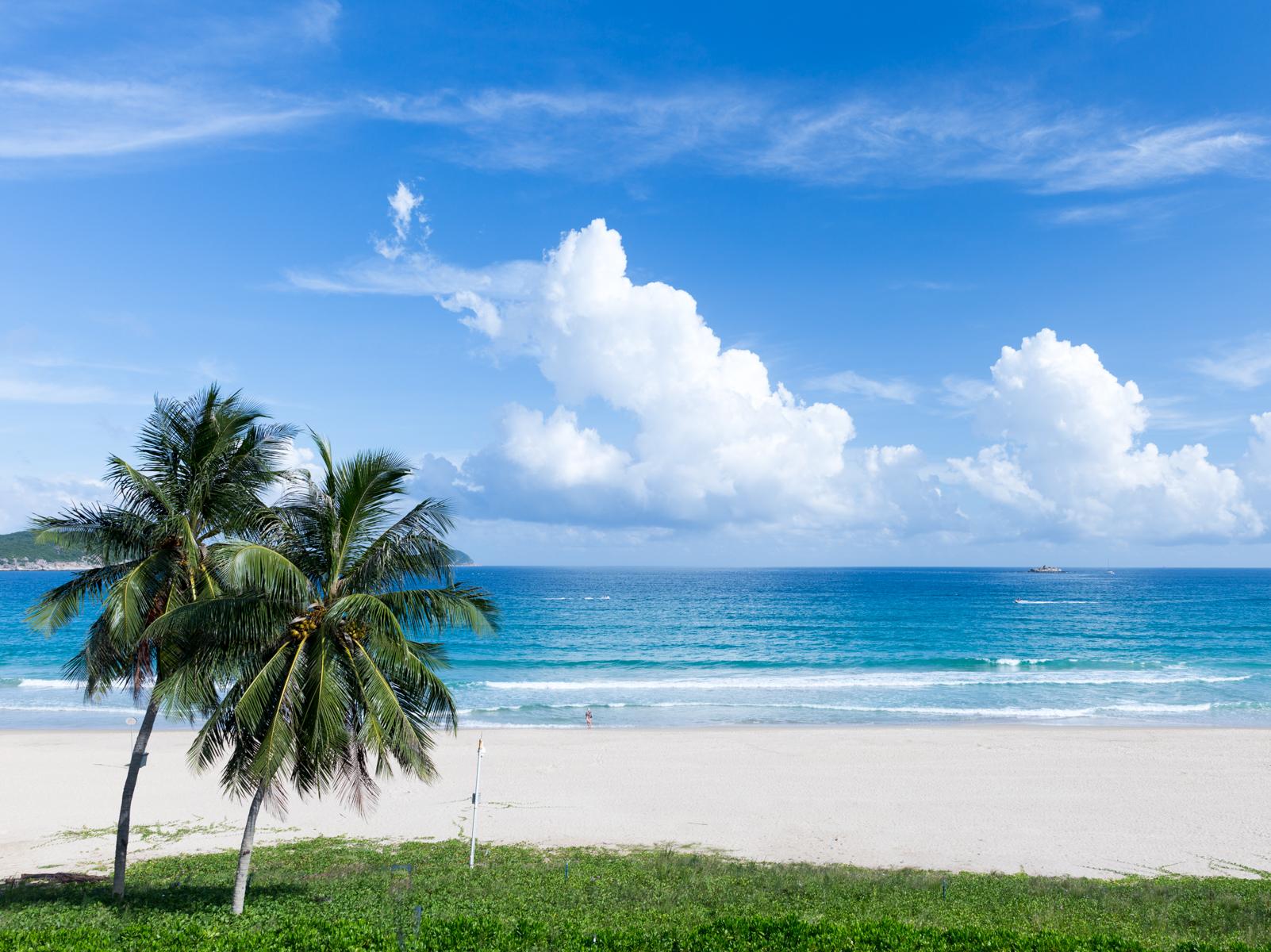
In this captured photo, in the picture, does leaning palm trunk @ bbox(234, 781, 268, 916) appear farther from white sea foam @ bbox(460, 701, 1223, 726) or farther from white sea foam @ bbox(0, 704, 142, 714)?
white sea foam @ bbox(0, 704, 142, 714)

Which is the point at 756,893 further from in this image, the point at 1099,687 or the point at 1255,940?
the point at 1099,687

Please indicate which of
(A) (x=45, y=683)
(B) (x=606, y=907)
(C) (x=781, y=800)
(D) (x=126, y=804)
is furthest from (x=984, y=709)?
(A) (x=45, y=683)

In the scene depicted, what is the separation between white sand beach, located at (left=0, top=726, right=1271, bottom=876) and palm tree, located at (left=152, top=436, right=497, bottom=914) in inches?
387

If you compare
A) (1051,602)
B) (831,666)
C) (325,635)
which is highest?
(325,635)

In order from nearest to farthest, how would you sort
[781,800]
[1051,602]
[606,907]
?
[606,907] < [781,800] < [1051,602]

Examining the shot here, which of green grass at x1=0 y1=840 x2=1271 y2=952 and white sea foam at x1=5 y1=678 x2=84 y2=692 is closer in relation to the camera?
green grass at x1=0 y1=840 x2=1271 y2=952

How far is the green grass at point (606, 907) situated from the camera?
31.1ft

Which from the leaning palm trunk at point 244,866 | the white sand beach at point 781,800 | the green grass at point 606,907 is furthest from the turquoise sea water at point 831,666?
the leaning palm trunk at point 244,866

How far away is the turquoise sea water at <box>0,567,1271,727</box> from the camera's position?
40.0 meters

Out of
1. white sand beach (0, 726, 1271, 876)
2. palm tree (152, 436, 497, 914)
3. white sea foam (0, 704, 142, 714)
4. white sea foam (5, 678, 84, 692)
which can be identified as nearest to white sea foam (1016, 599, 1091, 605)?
white sand beach (0, 726, 1271, 876)

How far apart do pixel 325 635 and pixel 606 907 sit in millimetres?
6505

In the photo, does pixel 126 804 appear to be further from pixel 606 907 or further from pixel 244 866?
pixel 606 907

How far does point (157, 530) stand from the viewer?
40.7ft

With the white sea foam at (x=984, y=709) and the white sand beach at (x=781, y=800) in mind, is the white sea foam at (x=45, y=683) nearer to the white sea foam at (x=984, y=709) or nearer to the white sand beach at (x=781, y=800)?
the white sand beach at (x=781, y=800)
